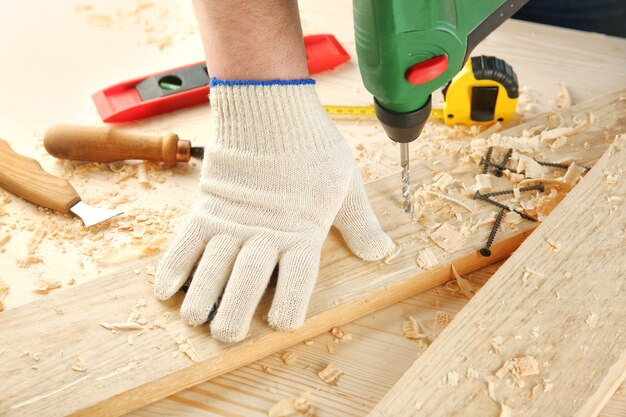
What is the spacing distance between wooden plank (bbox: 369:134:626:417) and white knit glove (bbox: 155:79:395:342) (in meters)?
0.25

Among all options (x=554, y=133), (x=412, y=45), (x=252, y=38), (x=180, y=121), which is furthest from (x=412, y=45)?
(x=180, y=121)

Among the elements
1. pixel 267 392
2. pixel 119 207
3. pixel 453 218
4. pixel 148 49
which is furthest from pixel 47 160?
pixel 453 218

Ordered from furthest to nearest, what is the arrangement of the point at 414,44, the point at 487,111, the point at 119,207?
the point at 487,111, the point at 119,207, the point at 414,44

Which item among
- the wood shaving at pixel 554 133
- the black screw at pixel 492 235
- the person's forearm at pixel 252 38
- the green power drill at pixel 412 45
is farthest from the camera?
the wood shaving at pixel 554 133

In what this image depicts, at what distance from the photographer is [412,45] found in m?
1.07

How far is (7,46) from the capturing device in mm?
2094

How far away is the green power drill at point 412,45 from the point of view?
103 centimetres

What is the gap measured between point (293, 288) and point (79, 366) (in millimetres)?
400

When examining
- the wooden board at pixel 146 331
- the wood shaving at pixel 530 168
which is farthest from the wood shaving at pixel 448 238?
the wood shaving at pixel 530 168

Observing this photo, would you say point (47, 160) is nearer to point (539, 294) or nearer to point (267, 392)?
point (267, 392)

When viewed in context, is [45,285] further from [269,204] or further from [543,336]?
[543,336]

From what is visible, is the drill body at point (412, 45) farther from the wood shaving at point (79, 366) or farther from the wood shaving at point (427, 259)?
the wood shaving at point (79, 366)

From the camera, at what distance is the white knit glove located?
1.23 meters

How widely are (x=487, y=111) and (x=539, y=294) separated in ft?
2.11
